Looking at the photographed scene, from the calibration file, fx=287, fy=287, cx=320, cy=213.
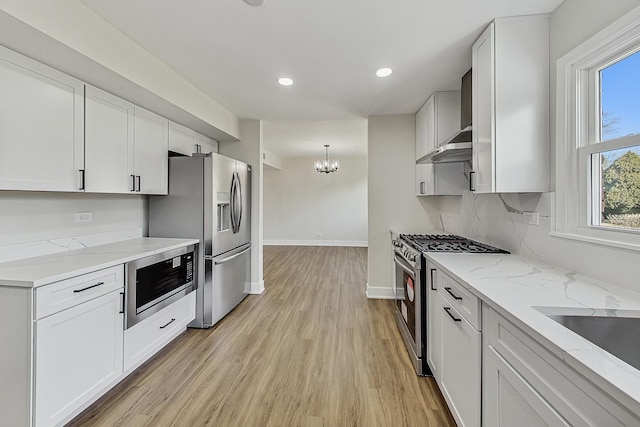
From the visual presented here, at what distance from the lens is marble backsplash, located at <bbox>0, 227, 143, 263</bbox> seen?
1907 mm

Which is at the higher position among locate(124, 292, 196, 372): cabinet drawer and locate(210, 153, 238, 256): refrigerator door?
locate(210, 153, 238, 256): refrigerator door

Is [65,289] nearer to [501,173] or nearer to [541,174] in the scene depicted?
[501,173]

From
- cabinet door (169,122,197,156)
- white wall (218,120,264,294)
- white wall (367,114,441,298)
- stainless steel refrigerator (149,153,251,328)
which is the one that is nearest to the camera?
stainless steel refrigerator (149,153,251,328)

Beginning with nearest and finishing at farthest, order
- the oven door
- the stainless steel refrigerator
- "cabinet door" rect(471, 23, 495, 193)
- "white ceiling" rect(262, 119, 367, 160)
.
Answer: "cabinet door" rect(471, 23, 495, 193), the oven door, the stainless steel refrigerator, "white ceiling" rect(262, 119, 367, 160)

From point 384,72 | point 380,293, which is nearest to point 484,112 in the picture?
point 384,72

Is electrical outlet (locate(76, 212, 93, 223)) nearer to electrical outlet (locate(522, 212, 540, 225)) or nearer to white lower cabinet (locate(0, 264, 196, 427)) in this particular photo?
white lower cabinet (locate(0, 264, 196, 427))

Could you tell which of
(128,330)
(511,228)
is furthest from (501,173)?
(128,330)

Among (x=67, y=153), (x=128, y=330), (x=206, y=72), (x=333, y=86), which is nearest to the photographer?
(x=67, y=153)

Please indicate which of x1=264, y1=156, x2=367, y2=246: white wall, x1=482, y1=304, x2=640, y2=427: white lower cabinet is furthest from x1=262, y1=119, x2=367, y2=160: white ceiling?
x1=482, y1=304, x2=640, y2=427: white lower cabinet

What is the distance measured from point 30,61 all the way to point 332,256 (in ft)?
19.9

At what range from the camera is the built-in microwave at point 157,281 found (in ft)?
7.07

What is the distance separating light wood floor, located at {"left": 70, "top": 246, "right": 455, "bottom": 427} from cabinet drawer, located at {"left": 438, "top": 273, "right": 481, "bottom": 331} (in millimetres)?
770

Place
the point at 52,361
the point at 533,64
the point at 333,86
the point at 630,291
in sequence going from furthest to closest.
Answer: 1. the point at 333,86
2. the point at 533,64
3. the point at 52,361
4. the point at 630,291

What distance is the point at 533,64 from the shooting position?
1855 millimetres
